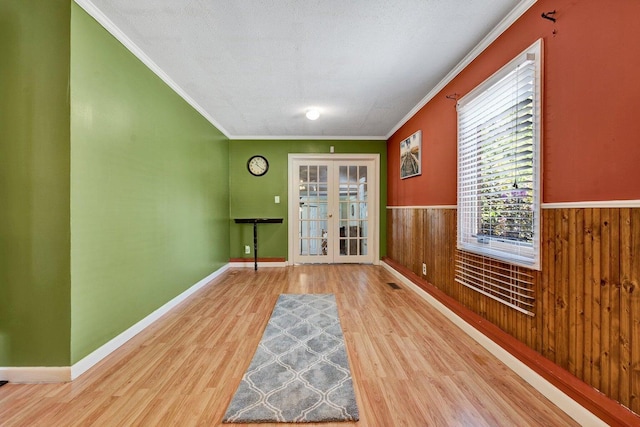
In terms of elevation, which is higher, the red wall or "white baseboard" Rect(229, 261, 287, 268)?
the red wall

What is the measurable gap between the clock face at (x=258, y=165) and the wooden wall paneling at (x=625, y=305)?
4423 mm

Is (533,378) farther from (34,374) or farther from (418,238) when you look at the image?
(34,374)

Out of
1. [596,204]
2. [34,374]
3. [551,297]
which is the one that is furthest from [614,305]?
[34,374]

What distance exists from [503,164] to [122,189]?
110 inches

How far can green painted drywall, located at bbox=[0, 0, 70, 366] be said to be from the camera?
1579 mm

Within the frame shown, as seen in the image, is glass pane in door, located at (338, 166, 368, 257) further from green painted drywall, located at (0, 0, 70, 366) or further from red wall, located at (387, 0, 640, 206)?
green painted drywall, located at (0, 0, 70, 366)

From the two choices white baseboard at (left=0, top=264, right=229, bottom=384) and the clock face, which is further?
the clock face

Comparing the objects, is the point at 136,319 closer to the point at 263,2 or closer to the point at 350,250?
the point at 263,2

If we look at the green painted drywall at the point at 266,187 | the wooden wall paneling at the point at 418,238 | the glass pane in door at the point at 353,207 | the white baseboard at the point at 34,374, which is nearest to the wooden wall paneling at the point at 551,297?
the wooden wall paneling at the point at 418,238

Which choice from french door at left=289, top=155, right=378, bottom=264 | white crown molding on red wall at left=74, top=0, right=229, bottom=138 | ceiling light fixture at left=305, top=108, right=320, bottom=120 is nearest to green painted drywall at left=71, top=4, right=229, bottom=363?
white crown molding on red wall at left=74, top=0, right=229, bottom=138

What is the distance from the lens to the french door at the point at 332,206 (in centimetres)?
486

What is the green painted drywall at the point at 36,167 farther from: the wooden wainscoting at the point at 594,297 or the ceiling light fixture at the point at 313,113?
the wooden wainscoting at the point at 594,297

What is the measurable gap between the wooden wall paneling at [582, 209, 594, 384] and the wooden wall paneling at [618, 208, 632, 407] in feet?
0.40

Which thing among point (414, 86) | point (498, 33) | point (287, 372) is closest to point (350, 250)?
point (414, 86)
